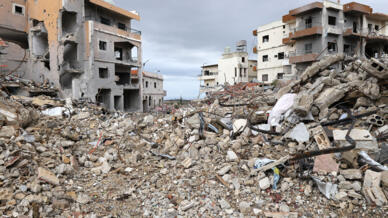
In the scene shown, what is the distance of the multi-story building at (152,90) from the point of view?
94.2 ft

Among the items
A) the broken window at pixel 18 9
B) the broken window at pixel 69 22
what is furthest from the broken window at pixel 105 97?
the broken window at pixel 18 9

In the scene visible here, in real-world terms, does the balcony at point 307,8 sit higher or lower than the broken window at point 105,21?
higher

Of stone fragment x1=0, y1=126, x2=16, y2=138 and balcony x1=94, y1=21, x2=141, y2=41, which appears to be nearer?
stone fragment x1=0, y1=126, x2=16, y2=138

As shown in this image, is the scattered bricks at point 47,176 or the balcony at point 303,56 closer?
the scattered bricks at point 47,176

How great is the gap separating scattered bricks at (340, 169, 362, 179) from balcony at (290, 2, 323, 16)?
20.8 metres

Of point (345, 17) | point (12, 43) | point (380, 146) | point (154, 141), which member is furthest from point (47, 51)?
point (345, 17)

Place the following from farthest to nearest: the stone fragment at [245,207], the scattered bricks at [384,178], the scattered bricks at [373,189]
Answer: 1. the stone fragment at [245,207]
2. the scattered bricks at [384,178]
3. the scattered bricks at [373,189]

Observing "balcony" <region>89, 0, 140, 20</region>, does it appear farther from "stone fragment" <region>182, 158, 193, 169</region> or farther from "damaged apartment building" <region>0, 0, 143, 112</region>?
"stone fragment" <region>182, 158, 193, 169</region>

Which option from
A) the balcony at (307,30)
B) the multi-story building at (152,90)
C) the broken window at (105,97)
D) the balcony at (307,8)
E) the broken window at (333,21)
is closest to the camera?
the broken window at (105,97)

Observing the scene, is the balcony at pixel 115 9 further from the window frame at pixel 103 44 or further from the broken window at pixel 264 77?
the broken window at pixel 264 77

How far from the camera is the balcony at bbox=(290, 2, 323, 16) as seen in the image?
2102cm

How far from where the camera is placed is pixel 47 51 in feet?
61.7

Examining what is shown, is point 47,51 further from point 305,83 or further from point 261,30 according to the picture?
point 261,30

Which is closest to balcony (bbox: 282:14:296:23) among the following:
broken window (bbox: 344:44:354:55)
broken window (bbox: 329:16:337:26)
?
broken window (bbox: 329:16:337:26)
